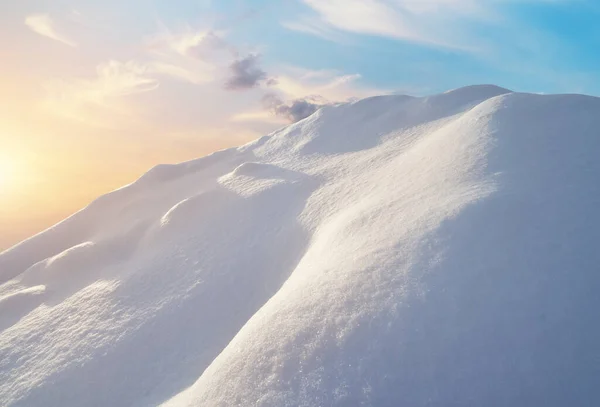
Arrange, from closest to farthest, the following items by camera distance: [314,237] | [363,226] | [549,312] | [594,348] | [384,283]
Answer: [594,348] < [549,312] < [384,283] < [363,226] < [314,237]

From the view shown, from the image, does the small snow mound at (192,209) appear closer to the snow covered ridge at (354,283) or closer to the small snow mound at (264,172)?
the snow covered ridge at (354,283)

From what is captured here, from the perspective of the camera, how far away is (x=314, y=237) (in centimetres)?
1620

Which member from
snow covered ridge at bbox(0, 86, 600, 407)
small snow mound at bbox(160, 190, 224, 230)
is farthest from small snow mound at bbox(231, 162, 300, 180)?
small snow mound at bbox(160, 190, 224, 230)

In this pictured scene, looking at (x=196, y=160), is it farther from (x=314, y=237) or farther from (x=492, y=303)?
(x=492, y=303)

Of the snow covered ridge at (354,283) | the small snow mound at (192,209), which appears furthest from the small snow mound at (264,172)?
the small snow mound at (192,209)

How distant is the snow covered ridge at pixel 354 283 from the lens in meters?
8.38

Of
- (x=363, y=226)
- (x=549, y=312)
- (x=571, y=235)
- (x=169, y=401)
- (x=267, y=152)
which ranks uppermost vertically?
(x=267, y=152)

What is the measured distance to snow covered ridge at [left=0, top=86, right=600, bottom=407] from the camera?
8375 millimetres

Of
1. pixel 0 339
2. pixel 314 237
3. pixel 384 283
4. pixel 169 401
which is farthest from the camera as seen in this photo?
pixel 0 339

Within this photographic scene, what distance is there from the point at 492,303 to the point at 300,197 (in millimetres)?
12369

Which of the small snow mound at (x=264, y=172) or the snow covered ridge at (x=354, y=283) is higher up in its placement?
the small snow mound at (x=264, y=172)

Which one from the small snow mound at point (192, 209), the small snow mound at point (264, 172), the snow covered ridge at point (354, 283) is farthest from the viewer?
the small snow mound at point (264, 172)

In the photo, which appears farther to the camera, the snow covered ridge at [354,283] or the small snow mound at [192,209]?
the small snow mound at [192,209]

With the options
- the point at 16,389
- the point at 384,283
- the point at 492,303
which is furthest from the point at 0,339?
the point at 492,303
